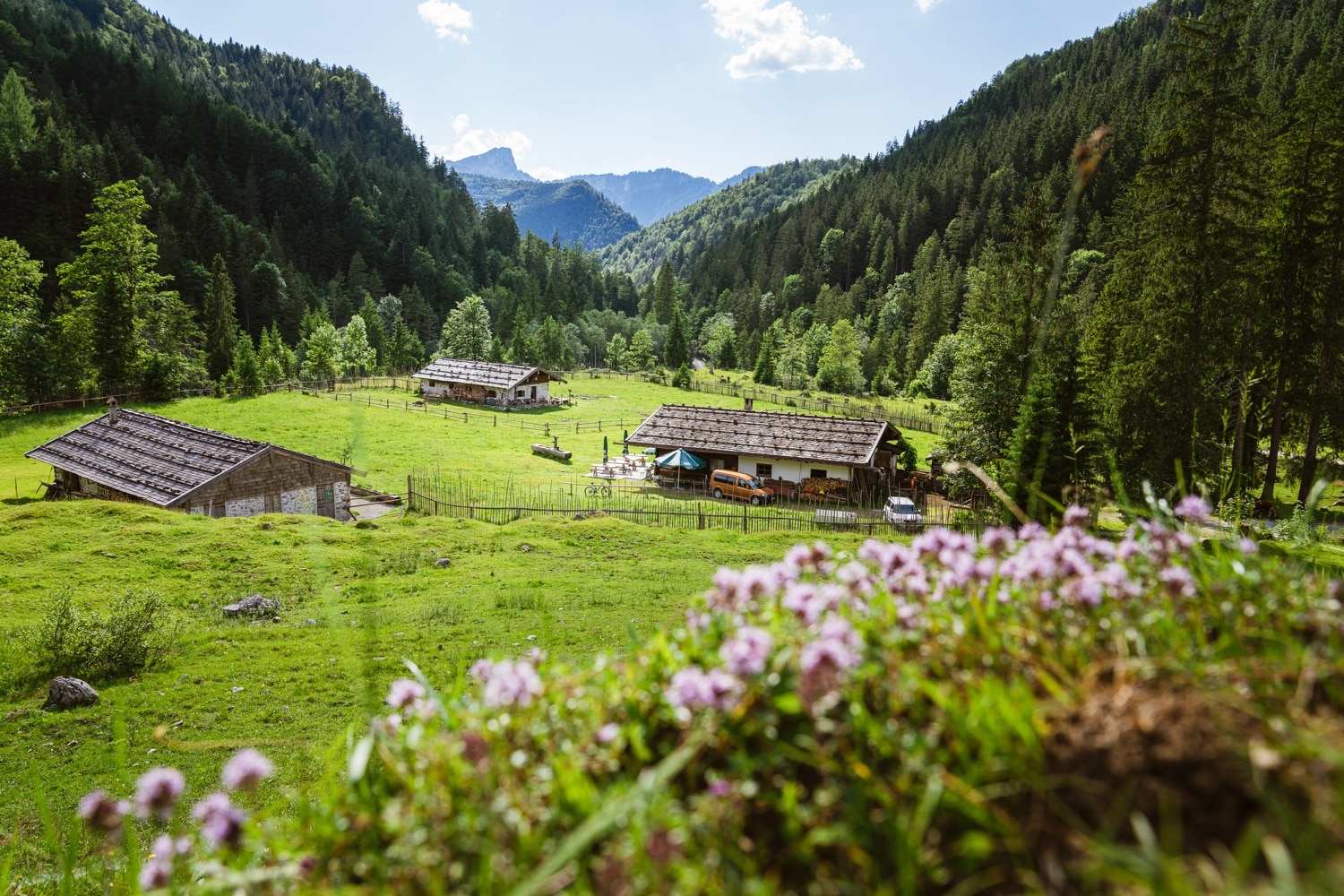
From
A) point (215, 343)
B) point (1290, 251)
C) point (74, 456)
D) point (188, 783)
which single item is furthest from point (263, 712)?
point (215, 343)

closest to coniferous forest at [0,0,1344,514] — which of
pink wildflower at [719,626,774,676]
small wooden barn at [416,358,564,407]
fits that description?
pink wildflower at [719,626,774,676]

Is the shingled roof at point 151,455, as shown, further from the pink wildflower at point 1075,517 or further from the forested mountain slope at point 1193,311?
the pink wildflower at point 1075,517

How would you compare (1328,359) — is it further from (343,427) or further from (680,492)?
(343,427)

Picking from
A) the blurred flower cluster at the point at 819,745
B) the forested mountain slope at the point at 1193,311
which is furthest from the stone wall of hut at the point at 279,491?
the blurred flower cluster at the point at 819,745

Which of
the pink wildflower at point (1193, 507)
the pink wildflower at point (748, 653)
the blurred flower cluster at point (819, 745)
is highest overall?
the pink wildflower at point (1193, 507)

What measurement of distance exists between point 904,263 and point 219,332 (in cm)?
11698

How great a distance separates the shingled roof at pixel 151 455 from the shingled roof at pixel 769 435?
19055 mm

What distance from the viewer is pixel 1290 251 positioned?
2853cm

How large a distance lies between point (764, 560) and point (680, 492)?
676 inches

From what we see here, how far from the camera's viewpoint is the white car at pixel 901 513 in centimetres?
3058

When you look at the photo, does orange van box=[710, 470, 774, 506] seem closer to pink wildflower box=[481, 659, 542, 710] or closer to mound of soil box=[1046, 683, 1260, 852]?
pink wildflower box=[481, 659, 542, 710]

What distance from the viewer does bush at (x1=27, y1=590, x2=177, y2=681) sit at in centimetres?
1460

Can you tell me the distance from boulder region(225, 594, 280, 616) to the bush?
8.62 feet

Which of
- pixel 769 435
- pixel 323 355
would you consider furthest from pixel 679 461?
pixel 323 355
